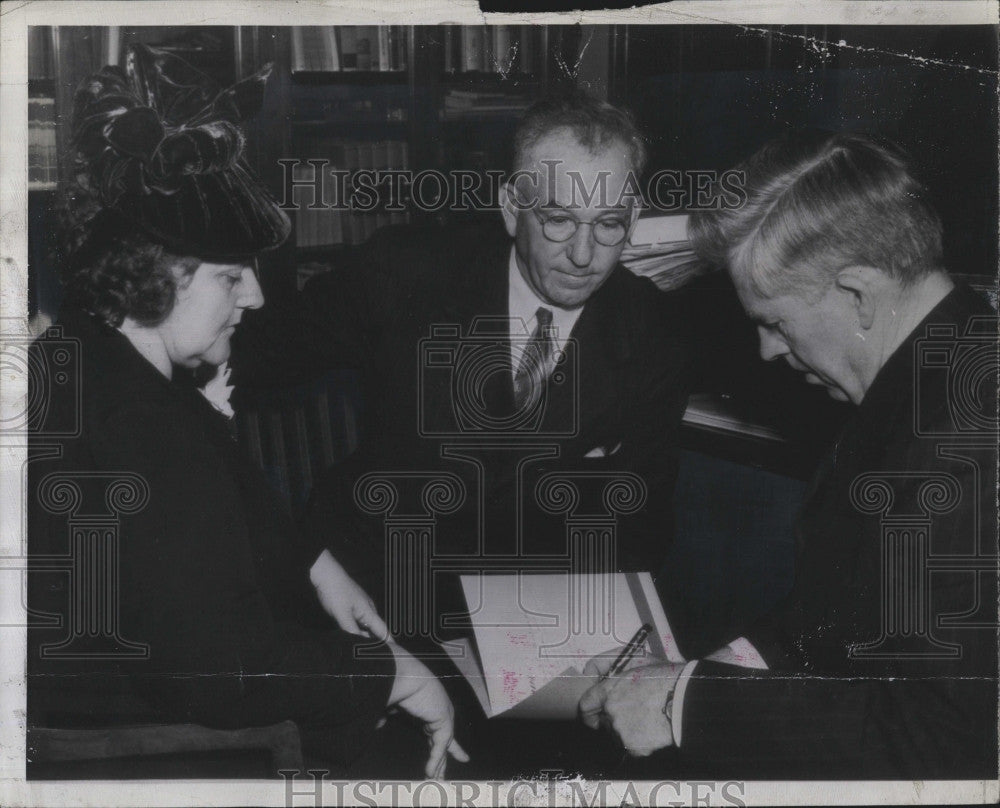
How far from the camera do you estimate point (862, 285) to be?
323cm

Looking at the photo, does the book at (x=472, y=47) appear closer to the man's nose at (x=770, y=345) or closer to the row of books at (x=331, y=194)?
the row of books at (x=331, y=194)

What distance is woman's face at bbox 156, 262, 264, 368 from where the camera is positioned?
3.26m

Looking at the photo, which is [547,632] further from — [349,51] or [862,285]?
[349,51]

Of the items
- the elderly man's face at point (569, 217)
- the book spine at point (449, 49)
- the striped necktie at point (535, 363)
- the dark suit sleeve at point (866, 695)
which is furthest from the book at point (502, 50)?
the dark suit sleeve at point (866, 695)

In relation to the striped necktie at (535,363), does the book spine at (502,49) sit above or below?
above

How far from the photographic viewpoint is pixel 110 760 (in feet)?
10.9

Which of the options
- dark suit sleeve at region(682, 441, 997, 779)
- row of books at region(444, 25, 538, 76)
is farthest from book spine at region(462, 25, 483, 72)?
dark suit sleeve at region(682, 441, 997, 779)

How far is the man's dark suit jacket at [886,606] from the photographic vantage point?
3.27 metres

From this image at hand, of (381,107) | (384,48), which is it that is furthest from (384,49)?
(381,107)

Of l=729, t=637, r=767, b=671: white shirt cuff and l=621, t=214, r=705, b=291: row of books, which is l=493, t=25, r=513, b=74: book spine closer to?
l=621, t=214, r=705, b=291: row of books

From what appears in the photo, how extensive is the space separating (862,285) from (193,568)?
206cm

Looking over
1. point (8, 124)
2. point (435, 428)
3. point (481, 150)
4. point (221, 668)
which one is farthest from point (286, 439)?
point (8, 124)

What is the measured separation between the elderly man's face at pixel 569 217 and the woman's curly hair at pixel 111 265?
952 mm

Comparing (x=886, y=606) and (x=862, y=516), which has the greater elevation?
(x=862, y=516)
